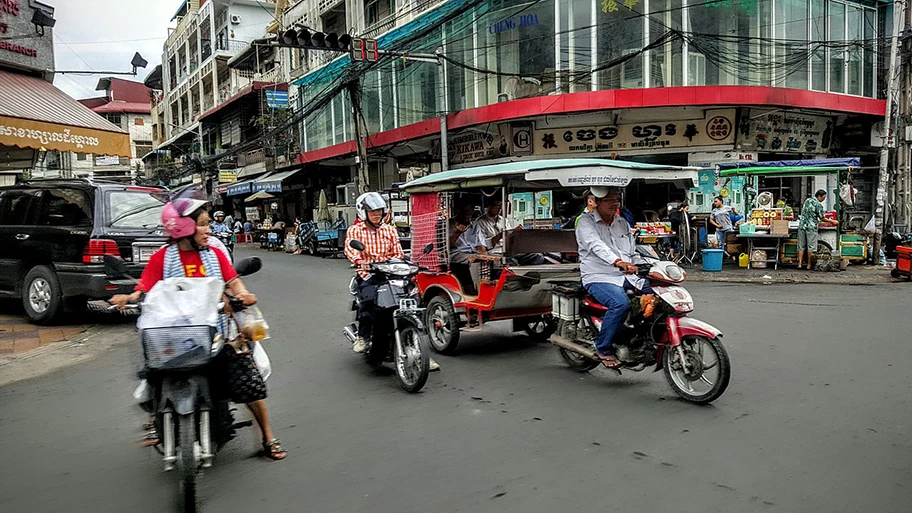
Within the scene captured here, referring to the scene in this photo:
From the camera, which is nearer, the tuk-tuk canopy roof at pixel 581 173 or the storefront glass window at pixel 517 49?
the tuk-tuk canopy roof at pixel 581 173

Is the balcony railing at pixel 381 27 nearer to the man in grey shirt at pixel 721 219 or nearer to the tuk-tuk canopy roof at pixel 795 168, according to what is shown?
the man in grey shirt at pixel 721 219

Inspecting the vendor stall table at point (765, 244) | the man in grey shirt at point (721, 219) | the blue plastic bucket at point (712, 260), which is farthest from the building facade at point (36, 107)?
the vendor stall table at point (765, 244)

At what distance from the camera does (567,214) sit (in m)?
11.4

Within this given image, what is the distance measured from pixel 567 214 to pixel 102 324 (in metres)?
7.46

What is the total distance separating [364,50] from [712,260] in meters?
9.54

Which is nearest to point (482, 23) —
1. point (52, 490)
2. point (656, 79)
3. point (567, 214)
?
point (656, 79)

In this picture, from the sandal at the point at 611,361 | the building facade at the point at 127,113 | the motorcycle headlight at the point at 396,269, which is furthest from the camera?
the building facade at the point at 127,113

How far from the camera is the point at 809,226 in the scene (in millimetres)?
14547

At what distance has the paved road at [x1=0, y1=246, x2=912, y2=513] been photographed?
138 inches

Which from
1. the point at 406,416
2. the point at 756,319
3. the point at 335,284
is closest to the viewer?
the point at 406,416

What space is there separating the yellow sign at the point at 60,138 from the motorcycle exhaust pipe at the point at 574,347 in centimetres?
863

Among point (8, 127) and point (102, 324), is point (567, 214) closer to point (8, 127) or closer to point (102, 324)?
point (102, 324)

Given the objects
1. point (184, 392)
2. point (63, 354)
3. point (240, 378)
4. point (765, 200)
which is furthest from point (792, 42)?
point (184, 392)

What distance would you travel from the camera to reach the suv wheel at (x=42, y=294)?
29.0 feet
